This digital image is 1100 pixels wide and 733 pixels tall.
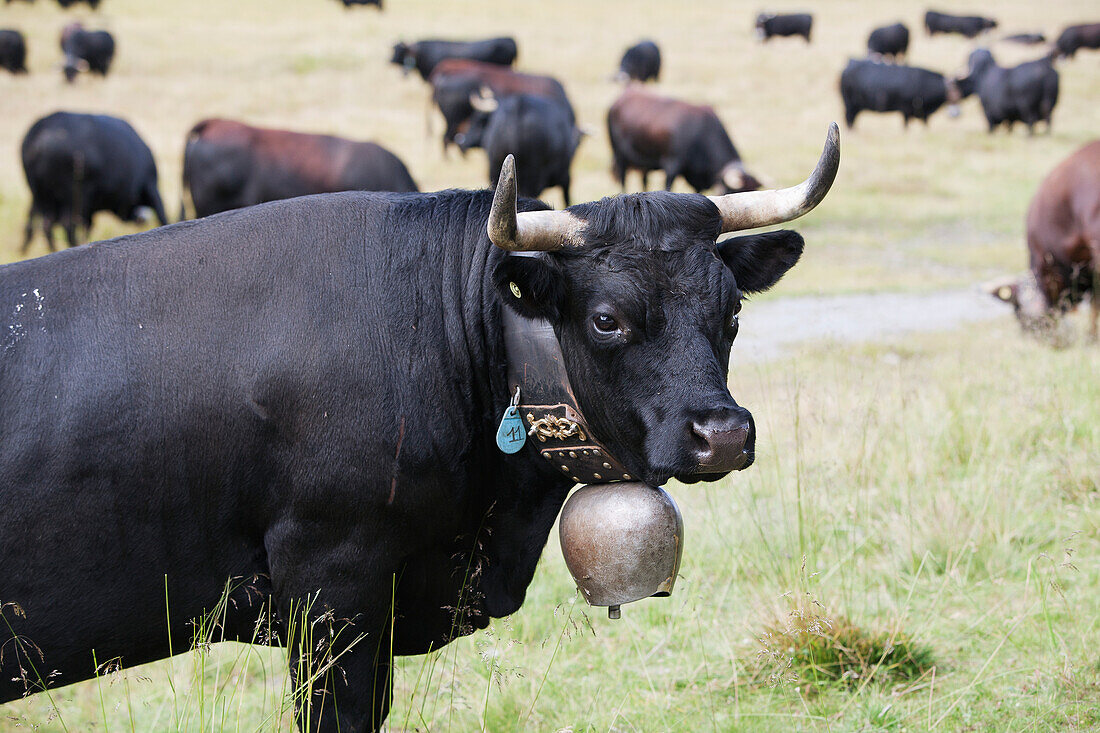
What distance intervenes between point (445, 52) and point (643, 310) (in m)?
32.6

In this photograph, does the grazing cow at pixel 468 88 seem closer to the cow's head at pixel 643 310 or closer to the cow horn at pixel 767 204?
the cow horn at pixel 767 204

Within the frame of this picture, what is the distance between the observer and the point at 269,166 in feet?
45.2

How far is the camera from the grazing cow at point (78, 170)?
45.2ft

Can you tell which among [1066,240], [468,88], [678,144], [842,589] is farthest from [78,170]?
[842,589]

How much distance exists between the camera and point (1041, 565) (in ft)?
14.4

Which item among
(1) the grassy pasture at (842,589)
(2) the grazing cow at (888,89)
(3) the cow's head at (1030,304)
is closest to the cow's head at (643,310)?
(1) the grassy pasture at (842,589)

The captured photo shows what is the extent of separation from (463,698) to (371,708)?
0.79 metres

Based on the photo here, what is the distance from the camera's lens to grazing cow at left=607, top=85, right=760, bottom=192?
1927 cm

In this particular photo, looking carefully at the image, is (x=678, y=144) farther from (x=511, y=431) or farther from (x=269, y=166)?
(x=511, y=431)

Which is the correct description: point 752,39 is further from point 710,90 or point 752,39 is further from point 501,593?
point 501,593

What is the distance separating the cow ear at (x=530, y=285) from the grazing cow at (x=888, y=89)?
30673 millimetres

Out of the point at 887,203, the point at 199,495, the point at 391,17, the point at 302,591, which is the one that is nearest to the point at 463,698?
the point at 302,591

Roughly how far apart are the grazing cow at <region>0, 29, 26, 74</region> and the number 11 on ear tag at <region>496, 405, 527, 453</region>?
109ft

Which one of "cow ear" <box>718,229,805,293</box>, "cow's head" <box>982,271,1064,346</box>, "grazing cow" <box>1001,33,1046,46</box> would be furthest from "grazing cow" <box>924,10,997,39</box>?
"cow ear" <box>718,229,805,293</box>
